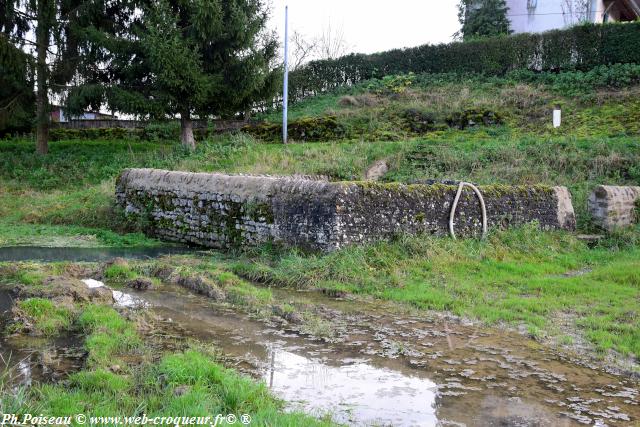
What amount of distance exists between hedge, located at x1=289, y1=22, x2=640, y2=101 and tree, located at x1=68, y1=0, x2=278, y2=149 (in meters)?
12.4

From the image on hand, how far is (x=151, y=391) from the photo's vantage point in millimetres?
4688

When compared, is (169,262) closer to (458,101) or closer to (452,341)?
(452,341)

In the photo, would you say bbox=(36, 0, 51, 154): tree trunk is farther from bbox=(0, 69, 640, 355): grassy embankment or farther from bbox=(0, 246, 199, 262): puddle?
bbox=(0, 246, 199, 262): puddle

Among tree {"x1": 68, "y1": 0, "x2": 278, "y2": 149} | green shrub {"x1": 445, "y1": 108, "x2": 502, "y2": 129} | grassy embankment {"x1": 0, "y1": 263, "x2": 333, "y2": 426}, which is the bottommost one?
grassy embankment {"x1": 0, "y1": 263, "x2": 333, "y2": 426}

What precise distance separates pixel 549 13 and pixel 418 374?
3346cm

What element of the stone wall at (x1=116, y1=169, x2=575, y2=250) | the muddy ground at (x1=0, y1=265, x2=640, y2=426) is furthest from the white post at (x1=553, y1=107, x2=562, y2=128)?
the muddy ground at (x1=0, y1=265, x2=640, y2=426)

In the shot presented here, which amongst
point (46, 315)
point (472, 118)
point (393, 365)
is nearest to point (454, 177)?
point (472, 118)

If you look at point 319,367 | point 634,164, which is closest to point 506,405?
point 319,367

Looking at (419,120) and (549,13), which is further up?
(549,13)

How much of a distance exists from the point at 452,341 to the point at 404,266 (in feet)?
10.7

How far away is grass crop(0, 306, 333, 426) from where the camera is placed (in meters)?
4.12

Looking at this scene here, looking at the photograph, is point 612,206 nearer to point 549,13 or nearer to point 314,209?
point 314,209

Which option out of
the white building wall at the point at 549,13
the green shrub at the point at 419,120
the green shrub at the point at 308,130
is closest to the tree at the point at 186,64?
the green shrub at the point at 308,130

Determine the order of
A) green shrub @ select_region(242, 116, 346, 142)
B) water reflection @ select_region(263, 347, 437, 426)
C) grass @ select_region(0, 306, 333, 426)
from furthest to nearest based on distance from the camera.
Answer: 1. green shrub @ select_region(242, 116, 346, 142)
2. water reflection @ select_region(263, 347, 437, 426)
3. grass @ select_region(0, 306, 333, 426)
